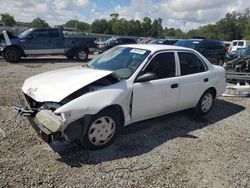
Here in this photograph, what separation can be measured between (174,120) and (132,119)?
1.54m

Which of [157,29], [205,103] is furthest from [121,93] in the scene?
[157,29]

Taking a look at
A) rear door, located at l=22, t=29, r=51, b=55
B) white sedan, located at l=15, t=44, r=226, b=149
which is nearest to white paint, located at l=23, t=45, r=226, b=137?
white sedan, located at l=15, t=44, r=226, b=149

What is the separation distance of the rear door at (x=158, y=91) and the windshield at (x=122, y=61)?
0.65ft

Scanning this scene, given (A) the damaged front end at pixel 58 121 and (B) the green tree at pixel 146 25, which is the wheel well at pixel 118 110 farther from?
(B) the green tree at pixel 146 25

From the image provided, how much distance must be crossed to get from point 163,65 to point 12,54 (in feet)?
37.3

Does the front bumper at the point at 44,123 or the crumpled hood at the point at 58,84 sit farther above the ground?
the crumpled hood at the point at 58,84

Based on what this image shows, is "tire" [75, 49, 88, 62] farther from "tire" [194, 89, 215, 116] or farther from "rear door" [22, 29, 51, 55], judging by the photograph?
"tire" [194, 89, 215, 116]

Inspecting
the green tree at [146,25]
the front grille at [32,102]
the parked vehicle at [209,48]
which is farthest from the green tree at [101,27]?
the front grille at [32,102]

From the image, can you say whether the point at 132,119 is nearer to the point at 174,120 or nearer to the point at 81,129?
the point at 81,129

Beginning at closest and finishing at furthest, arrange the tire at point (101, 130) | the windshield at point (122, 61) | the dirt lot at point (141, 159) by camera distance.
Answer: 1. the dirt lot at point (141, 159)
2. the tire at point (101, 130)
3. the windshield at point (122, 61)

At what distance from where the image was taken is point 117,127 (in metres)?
4.24

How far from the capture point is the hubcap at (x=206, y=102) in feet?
19.6

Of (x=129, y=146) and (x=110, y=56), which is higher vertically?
(x=110, y=56)

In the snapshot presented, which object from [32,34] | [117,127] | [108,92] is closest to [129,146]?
[117,127]
